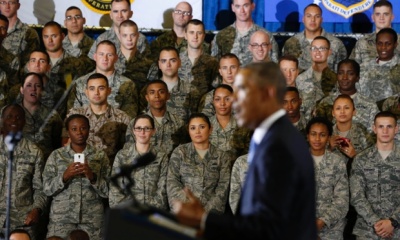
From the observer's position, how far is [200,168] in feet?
26.7

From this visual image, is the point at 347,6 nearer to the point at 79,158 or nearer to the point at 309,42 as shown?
the point at 309,42

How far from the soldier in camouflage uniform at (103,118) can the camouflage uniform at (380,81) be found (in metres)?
2.55

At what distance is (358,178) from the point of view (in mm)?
8164

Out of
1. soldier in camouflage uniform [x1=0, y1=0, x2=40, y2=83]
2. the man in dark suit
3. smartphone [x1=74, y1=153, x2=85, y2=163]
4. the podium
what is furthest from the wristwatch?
the podium

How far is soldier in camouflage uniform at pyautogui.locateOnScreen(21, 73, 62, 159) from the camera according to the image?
8.78 meters

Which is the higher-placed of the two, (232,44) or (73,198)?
(232,44)

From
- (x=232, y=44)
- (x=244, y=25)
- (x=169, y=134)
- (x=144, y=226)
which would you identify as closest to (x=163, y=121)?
(x=169, y=134)

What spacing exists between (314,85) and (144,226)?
6.25 m

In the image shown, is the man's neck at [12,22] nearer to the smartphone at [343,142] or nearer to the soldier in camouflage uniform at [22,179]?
the soldier in camouflage uniform at [22,179]

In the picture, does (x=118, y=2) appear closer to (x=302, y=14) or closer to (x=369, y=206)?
(x=302, y=14)

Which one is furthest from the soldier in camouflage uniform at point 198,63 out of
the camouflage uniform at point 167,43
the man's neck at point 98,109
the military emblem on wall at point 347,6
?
the military emblem on wall at point 347,6

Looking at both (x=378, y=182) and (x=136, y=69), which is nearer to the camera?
(x=378, y=182)

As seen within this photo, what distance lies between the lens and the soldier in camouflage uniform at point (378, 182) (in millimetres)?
8008

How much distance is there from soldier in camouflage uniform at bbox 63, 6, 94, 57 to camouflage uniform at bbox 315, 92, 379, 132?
2.71 m
